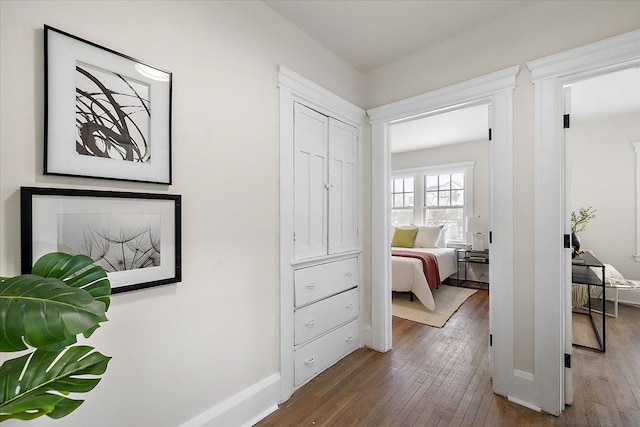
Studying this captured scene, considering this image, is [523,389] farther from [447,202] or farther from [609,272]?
[447,202]

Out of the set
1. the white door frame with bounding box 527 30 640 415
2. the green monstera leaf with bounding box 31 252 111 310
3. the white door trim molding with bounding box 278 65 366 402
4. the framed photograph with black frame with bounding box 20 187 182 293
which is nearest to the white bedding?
the white door frame with bounding box 527 30 640 415

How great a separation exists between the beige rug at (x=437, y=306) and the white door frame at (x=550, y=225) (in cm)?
144

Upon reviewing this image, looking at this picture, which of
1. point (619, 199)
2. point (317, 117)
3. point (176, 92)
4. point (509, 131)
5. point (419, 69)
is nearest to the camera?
point (176, 92)

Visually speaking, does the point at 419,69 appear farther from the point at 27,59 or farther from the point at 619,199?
the point at 619,199

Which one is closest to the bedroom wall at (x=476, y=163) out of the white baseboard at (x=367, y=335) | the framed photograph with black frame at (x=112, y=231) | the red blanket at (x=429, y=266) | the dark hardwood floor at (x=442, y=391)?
the red blanket at (x=429, y=266)

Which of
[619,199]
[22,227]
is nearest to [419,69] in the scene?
[22,227]

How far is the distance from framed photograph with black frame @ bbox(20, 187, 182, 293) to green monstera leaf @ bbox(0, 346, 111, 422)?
1.81 ft

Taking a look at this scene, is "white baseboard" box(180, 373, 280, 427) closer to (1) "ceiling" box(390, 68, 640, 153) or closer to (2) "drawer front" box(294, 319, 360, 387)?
(2) "drawer front" box(294, 319, 360, 387)

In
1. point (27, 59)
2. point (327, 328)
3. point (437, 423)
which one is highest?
point (27, 59)

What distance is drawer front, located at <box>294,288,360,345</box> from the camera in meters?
2.15

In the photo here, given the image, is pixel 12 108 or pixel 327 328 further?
pixel 327 328

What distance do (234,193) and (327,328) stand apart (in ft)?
4.45

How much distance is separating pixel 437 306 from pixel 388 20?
341 centimetres

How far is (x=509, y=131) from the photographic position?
202 cm
